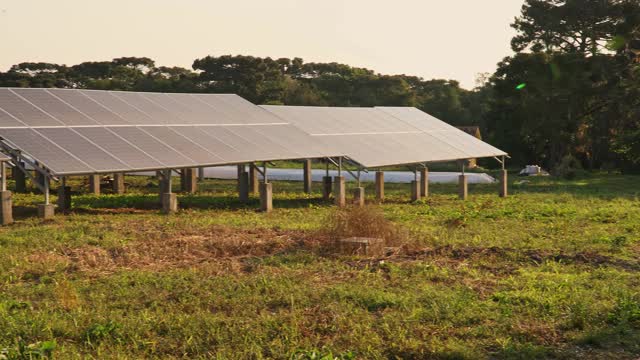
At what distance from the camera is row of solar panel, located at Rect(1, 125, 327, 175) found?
852 inches

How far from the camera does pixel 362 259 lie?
16.3m

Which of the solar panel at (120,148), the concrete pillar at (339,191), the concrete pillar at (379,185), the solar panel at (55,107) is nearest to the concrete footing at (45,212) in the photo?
the solar panel at (120,148)

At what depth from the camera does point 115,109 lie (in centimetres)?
2744

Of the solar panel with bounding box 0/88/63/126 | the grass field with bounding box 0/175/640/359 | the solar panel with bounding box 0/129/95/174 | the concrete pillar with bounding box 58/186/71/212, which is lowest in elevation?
the grass field with bounding box 0/175/640/359

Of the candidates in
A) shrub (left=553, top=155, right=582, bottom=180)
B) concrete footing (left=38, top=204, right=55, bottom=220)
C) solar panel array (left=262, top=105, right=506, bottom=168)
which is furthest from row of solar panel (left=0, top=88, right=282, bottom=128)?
shrub (left=553, top=155, right=582, bottom=180)

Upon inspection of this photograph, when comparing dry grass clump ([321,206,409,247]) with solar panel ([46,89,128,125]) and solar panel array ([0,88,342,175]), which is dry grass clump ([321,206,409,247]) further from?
solar panel ([46,89,128,125])

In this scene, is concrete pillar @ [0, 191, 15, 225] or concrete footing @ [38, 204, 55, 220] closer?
concrete pillar @ [0, 191, 15, 225]

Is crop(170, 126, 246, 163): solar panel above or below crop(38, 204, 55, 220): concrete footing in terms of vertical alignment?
above

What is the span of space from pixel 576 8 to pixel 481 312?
49.4 m

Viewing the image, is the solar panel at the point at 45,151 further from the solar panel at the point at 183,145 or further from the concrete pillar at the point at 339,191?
the concrete pillar at the point at 339,191

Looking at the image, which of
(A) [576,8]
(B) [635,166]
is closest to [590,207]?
(B) [635,166]

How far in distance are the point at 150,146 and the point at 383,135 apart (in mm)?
13033

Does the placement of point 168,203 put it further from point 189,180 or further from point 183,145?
point 189,180

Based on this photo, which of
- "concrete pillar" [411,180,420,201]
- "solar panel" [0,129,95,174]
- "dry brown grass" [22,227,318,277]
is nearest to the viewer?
"dry brown grass" [22,227,318,277]
